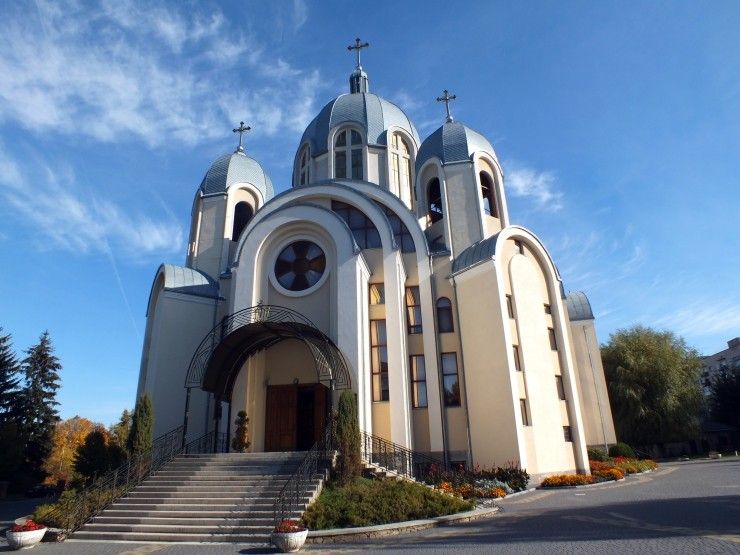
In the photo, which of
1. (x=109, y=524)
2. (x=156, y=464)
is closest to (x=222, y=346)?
(x=156, y=464)

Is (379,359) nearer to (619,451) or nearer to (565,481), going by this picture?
(565,481)

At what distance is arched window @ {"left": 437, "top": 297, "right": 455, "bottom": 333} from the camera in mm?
17594

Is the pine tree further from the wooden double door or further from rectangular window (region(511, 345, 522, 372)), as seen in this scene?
rectangular window (region(511, 345, 522, 372))

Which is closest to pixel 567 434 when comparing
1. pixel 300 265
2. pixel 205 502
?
pixel 300 265

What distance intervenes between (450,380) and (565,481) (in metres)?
4.50

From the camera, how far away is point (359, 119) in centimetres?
2403

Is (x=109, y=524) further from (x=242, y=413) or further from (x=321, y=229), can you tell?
(x=321, y=229)

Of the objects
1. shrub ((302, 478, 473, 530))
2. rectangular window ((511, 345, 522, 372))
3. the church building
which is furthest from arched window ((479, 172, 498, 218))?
shrub ((302, 478, 473, 530))

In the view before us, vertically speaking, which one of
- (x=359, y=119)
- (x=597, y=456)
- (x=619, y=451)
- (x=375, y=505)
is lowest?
(x=375, y=505)

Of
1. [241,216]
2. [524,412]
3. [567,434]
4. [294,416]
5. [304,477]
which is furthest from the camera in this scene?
[241,216]

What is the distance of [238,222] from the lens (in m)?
23.3

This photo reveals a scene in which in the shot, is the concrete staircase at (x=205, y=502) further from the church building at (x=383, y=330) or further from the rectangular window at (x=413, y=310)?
the rectangular window at (x=413, y=310)

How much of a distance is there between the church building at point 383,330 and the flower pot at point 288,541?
6657 millimetres

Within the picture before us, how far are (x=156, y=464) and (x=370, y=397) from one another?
6.21 meters
